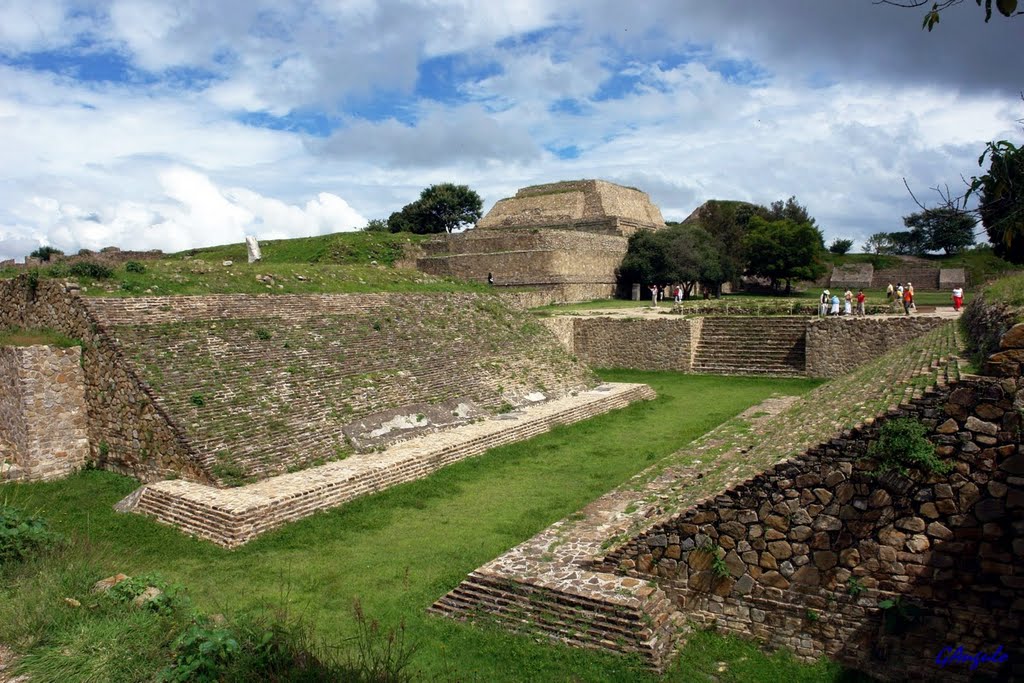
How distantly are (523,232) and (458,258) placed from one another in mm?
3051

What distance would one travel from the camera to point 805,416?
8258 millimetres

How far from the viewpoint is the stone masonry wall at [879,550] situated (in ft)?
15.8

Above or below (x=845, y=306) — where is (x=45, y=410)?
below

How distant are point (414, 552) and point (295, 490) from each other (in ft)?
6.45

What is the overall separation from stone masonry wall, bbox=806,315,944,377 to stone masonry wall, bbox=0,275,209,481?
54.7 feet

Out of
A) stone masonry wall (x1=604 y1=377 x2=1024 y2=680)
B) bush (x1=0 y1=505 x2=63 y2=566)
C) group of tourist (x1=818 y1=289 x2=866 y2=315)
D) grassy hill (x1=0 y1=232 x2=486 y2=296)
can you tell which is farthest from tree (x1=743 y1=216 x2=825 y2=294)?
bush (x1=0 y1=505 x2=63 y2=566)

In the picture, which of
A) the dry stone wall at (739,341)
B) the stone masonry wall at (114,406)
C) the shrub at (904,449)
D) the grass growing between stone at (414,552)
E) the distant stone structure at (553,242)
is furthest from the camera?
the distant stone structure at (553,242)

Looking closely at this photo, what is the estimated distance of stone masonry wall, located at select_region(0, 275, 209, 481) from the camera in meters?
9.17

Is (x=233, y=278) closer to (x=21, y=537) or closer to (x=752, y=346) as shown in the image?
(x=21, y=537)

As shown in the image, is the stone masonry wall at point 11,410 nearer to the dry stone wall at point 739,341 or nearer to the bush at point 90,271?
the bush at point 90,271

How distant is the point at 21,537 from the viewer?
20.2 ft

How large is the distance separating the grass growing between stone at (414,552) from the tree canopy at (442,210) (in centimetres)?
3729

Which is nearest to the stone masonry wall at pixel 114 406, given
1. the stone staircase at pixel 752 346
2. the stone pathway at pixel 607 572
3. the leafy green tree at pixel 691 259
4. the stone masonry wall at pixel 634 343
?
the stone pathway at pixel 607 572

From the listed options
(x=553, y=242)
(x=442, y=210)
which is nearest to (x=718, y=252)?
(x=553, y=242)
